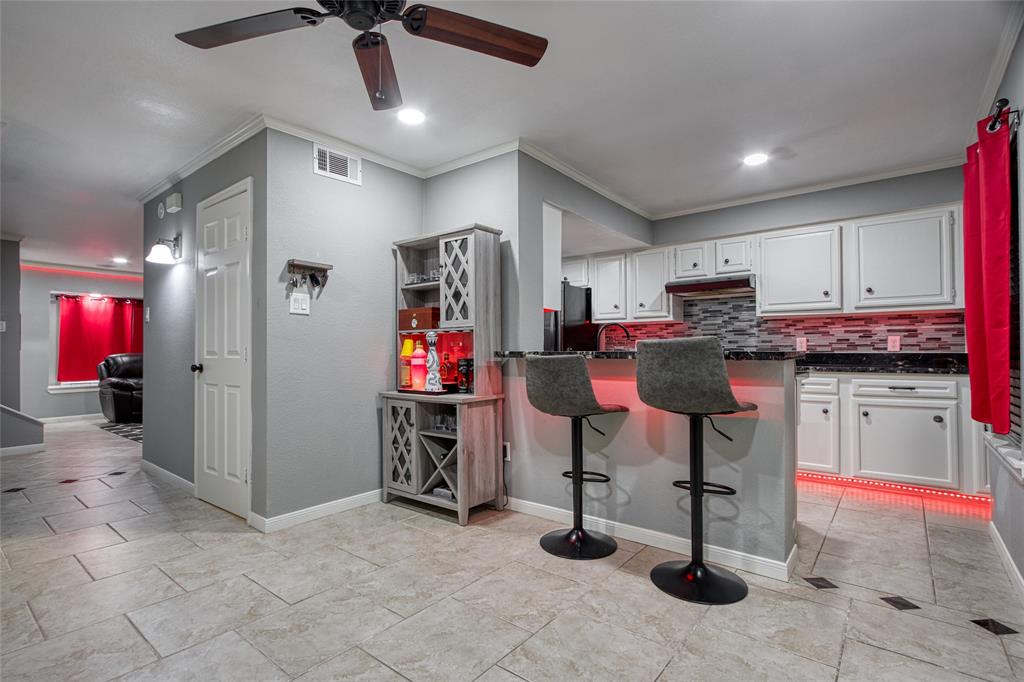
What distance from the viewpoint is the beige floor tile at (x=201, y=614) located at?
189 centimetres

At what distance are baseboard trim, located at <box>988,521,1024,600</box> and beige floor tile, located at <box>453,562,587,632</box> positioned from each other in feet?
6.19

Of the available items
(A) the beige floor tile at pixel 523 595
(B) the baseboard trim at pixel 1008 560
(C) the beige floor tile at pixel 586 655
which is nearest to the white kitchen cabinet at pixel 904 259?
(B) the baseboard trim at pixel 1008 560

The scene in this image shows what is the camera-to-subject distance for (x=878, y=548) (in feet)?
8.96

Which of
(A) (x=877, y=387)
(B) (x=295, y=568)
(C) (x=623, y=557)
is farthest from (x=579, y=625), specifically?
(A) (x=877, y=387)

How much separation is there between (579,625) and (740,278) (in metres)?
3.67

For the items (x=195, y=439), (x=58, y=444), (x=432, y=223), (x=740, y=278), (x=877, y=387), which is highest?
(x=432, y=223)

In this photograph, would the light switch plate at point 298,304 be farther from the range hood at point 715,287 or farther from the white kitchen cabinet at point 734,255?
the white kitchen cabinet at point 734,255

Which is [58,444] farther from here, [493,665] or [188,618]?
[493,665]

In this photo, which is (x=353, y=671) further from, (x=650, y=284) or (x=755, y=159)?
(x=650, y=284)

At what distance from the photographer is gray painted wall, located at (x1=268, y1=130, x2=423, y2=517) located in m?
3.09

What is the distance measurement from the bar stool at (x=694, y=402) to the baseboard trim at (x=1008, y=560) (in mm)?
1166

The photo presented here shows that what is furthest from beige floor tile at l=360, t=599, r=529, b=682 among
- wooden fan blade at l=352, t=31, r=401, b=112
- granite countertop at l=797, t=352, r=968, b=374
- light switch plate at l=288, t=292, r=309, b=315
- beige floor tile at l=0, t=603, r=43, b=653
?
granite countertop at l=797, t=352, r=968, b=374

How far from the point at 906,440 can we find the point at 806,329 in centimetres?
132

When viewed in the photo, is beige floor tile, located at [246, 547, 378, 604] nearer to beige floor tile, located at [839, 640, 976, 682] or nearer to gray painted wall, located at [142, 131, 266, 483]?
gray painted wall, located at [142, 131, 266, 483]
